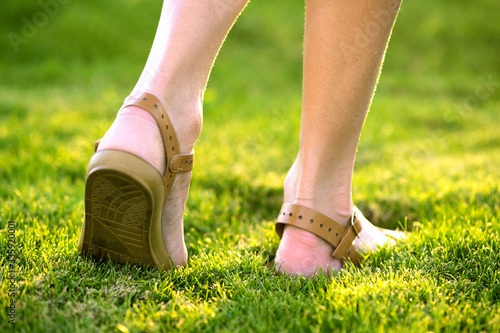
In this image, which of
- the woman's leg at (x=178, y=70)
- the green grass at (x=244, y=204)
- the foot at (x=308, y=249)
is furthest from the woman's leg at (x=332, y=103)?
the woman's leg at (x=178, y=70)

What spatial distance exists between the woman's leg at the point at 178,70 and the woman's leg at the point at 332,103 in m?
0.29

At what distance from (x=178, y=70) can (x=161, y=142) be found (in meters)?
0.22

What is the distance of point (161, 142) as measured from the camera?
135cm

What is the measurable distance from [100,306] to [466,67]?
27.7ft

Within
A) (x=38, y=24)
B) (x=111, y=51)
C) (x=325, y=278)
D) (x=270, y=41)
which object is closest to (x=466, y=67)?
(x=270, y=41)

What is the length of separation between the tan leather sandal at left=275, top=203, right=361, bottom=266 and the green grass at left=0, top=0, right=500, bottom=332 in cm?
7

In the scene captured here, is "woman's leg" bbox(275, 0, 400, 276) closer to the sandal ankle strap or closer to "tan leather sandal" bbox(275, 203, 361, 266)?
"tan leather sandal" bbox(275, 203, 361, 266)

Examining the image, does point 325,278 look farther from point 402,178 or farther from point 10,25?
point 10,25

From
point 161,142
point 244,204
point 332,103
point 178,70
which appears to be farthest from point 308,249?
point 244,204

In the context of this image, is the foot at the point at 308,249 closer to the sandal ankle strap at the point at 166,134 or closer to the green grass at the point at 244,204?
the green grass at the point at 244,204

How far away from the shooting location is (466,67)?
8.12 meters

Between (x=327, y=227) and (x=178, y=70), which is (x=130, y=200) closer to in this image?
(x=178, y=70)

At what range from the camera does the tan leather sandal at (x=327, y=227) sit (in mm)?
1507

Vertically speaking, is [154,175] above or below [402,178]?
below
